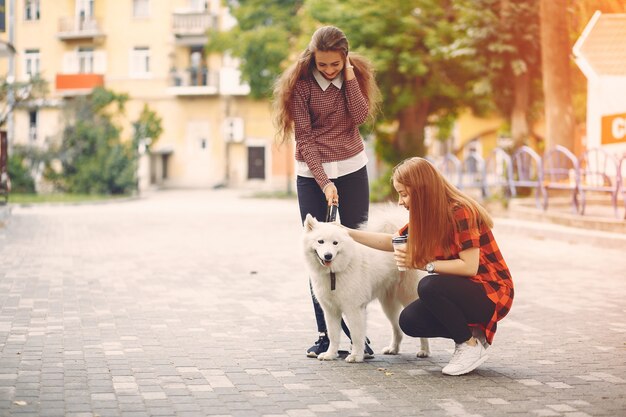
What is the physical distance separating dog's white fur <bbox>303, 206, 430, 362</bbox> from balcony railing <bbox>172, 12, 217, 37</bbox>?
49498 mm

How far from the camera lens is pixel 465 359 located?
6.65 meters

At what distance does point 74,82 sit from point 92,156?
1674cm

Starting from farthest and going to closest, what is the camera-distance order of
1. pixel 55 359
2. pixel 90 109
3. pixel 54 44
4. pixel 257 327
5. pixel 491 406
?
pixel 54 44 → pixel 90 109 → pixel 257 327 → pixel 55 359 → pixel 491 406

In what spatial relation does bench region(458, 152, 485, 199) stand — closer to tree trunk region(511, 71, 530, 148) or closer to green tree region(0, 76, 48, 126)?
tree trunk region(511, 71, 530, 148)

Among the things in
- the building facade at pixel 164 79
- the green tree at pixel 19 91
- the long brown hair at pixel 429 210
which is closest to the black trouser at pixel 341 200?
the long brown hair at pixel 429 210

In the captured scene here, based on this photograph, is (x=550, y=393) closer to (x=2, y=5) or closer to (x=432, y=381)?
(x=432, y=381)

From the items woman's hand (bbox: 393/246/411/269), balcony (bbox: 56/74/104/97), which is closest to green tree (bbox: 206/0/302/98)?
balcony (bbox: 56/74/104/97)

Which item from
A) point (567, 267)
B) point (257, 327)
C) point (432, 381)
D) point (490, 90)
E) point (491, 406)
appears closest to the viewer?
point (491, 406)

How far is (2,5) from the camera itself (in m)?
14.4

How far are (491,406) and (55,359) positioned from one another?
2.99m

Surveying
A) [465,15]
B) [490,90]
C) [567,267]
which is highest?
[465,15]

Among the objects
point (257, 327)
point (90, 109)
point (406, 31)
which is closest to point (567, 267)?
point (257, 327)

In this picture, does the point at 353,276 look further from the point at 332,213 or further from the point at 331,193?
the point at 331,193

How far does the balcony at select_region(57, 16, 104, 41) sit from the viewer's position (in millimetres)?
56188
